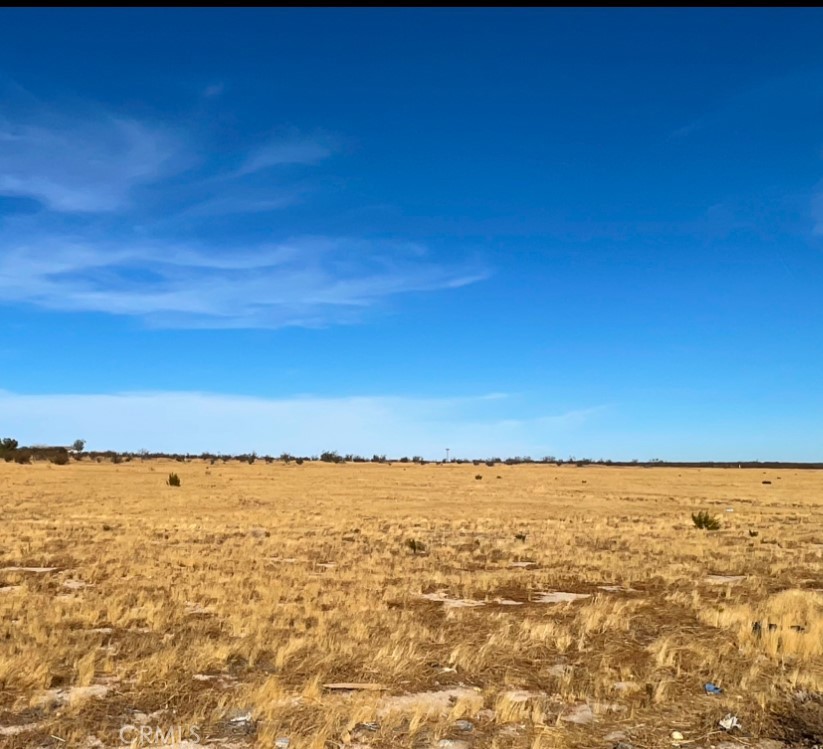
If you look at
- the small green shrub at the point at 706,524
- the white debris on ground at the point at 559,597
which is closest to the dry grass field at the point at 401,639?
the white debris on ground at the point at 559,597

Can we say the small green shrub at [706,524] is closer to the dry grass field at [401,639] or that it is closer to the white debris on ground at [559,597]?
the dry grass field at [401,639]

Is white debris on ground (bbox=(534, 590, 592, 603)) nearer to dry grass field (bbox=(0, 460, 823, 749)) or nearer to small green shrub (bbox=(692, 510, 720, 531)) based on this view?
dry grass field (bbox=(0, 460, 823, 749))

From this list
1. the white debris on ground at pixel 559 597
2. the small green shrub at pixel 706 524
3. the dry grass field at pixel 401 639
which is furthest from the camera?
the small green shrub at pixel 706 524

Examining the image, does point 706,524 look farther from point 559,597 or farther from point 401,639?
point 401,639

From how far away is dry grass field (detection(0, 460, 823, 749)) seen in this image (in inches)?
293

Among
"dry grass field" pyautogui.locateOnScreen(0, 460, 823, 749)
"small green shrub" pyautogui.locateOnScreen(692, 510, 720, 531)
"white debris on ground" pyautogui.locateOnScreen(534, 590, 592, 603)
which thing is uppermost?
"small green shrub" pyautogui.locateOnScreen(692, 510, 720, 531)

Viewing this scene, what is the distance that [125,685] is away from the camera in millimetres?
8516

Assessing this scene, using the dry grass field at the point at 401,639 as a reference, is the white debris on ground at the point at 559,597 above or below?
below

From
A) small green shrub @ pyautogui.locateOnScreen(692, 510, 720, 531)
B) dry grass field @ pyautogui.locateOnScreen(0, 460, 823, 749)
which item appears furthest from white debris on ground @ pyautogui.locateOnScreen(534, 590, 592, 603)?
small green shrub @ pyautogui.locateOnScreen(692, 510, 720, 531)

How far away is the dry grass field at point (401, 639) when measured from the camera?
744 cm

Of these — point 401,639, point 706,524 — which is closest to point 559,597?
point 401,639

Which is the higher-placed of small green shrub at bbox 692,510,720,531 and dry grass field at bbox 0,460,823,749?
small green shrub at bbox 692,510,720,531

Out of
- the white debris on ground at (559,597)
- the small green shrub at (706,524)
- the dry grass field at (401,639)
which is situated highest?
the small green shrub at (706,524)

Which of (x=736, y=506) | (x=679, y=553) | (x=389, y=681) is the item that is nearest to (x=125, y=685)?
(x=389, y=681)
